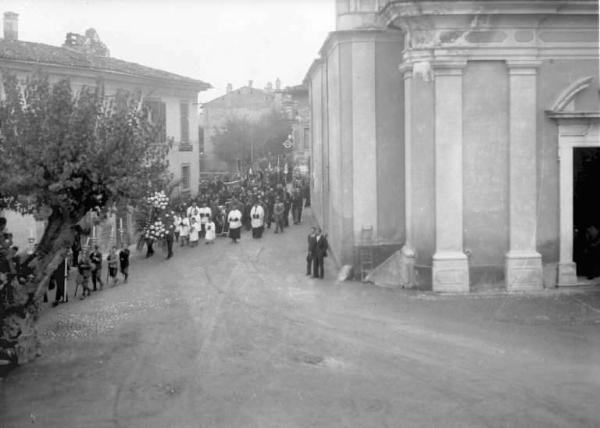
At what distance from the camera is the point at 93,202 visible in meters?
11.7

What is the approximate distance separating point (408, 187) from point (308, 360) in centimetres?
681

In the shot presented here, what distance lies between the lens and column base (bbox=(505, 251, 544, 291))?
1576 cm

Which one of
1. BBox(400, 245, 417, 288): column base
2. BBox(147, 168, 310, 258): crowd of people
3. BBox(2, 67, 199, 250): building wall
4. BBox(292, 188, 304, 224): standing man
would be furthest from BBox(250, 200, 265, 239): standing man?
BBox(400, 245, 417, 288): column base

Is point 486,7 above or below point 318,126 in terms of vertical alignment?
above

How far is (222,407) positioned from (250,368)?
156 centimetres

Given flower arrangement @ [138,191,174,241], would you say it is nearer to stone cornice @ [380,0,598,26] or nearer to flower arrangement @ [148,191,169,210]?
flower arrangement @ [148,191,169,210]

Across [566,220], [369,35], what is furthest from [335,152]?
[566,220]

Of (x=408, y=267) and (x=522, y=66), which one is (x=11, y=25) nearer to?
(x=408, y=267)

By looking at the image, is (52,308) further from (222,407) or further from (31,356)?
(222,407)

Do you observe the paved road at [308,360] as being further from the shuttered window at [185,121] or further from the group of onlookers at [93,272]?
the shuttered window at [185,121]

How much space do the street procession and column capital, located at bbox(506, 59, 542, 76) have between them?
31 millimetres

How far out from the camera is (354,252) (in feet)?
57.4

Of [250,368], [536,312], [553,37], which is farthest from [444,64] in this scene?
[250,368]

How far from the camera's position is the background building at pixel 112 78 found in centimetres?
2219
